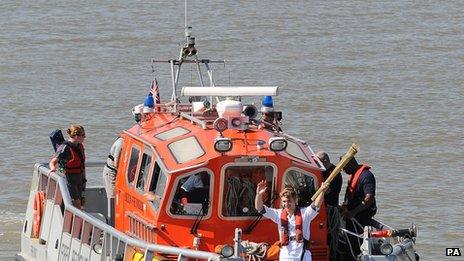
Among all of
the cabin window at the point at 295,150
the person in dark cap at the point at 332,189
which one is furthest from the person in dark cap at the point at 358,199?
the cabin window at the point at 295,150

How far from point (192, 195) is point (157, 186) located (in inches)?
17.2

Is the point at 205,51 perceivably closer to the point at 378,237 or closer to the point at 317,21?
the point at 317,21

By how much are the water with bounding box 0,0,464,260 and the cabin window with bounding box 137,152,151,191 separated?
5.63 m

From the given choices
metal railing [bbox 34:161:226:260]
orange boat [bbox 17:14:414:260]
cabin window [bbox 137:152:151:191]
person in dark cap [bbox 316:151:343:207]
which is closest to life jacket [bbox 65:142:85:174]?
metal railing [bbox 34:161:226:260]

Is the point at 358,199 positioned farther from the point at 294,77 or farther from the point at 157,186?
the point at 294,77

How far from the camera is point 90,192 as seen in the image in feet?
53.0

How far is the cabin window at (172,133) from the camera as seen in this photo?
12.9 metres

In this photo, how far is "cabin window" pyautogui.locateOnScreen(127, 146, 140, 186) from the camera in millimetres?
13320

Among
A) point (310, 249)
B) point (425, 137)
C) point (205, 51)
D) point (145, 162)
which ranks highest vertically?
point (205, 51)

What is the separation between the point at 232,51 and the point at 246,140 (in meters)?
18.5

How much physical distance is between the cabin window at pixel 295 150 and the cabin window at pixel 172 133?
3.34ft

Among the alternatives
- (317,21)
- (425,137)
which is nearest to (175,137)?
(425,137)

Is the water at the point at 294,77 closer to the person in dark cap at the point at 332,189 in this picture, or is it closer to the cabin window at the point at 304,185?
the person in dark cap at the point at 332,189

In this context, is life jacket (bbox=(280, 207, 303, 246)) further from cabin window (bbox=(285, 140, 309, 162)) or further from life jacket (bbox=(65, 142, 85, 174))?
life jacket (bbox=(65, 142, 85, 174))
